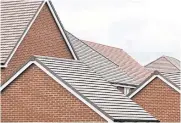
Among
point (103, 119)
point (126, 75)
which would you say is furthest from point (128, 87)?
point (103, 119)

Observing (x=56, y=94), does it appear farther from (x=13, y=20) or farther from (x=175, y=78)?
(x=13, y=20)

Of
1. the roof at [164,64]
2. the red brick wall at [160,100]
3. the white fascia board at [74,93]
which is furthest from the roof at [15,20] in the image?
the roof at [164,64]

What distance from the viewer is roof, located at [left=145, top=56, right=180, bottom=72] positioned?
6077 centimetres

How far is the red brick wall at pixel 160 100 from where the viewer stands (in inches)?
990

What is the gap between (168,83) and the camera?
25047mm

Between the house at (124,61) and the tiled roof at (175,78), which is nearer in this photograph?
the tiled roof at (175,78)

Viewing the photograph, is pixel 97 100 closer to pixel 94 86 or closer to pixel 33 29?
pixel 94 86

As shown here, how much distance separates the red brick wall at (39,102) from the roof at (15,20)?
4.35 meters

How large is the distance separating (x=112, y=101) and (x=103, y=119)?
1951 mm

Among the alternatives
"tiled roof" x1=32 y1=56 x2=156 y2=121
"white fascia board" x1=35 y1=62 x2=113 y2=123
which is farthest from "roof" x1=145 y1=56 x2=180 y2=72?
"white fascia board" x1=35 y1=62 x2=113 y2=123

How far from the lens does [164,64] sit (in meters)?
62.8

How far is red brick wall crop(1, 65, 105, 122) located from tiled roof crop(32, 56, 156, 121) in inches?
15.8

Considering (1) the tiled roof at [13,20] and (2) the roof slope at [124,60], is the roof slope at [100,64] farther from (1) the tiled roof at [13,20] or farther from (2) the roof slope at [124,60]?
(1) the tiled roof at [13,20]

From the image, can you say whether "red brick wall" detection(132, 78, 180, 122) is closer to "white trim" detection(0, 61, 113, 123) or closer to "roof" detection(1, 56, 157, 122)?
"roof" detection(1, 56, 157, 122)
